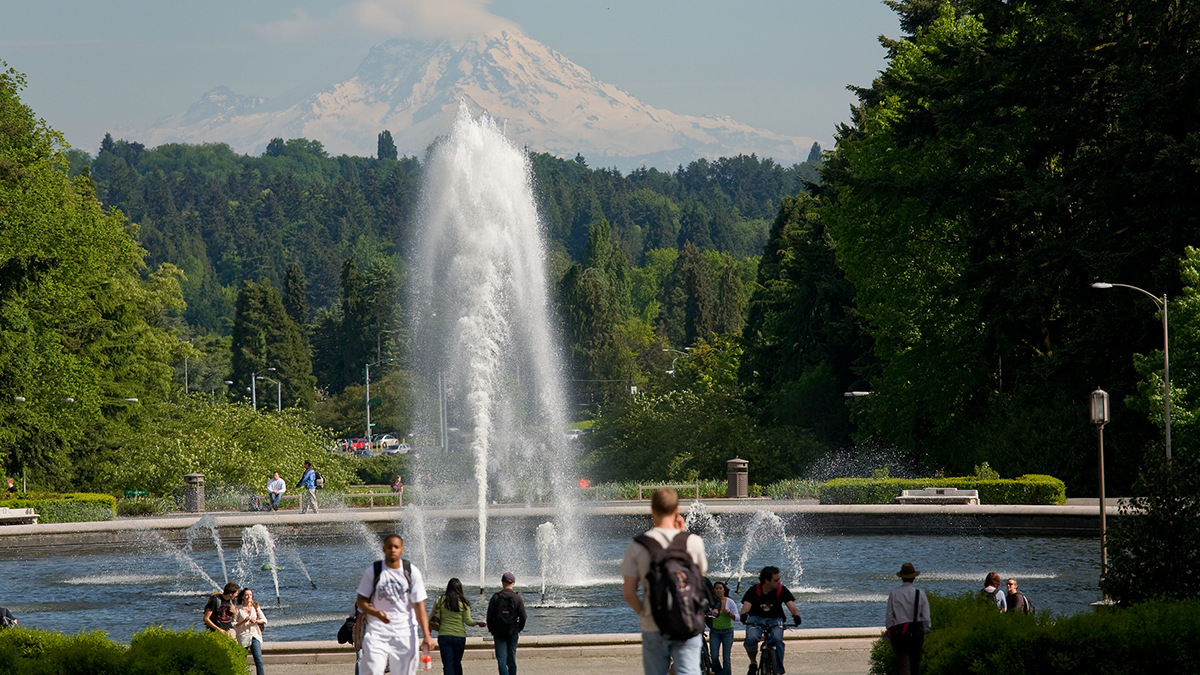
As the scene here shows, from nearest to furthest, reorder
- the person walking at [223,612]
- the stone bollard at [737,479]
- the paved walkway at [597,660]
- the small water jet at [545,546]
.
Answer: the person walking at [223,612], the paved walkway at [597,660], the small water jet at [545,546], the stone bollard at [737,479]

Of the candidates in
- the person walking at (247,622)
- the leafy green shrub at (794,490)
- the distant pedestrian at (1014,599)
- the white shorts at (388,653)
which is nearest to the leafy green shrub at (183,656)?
the white shorts at (388,653)

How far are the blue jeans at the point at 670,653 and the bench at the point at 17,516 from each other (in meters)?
34.1

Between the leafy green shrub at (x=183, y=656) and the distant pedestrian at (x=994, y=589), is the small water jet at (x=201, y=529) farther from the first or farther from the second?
the distant pedestrian at (x=994, y=589)

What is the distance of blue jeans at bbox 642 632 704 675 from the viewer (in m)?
9.03

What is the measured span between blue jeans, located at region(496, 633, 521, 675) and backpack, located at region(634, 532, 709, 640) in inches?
238

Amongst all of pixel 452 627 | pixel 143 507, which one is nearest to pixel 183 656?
pixel 452 627

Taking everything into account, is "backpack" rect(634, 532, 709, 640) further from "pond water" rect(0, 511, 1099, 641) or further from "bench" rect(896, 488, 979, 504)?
"bench" rect(896, 488, 979, 504)

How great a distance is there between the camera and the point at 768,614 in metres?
14.3

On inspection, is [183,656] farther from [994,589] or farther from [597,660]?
[994,589]

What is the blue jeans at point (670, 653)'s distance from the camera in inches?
356

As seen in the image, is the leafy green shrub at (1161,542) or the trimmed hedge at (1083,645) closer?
the trimmed hedge at (1083,645)

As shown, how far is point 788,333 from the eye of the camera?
61.7 m

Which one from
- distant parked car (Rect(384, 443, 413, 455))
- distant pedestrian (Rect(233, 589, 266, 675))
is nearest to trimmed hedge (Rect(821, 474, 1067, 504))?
distant pedestrian (Rect(233, 589, 266, 675))

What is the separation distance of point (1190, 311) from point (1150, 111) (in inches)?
250
